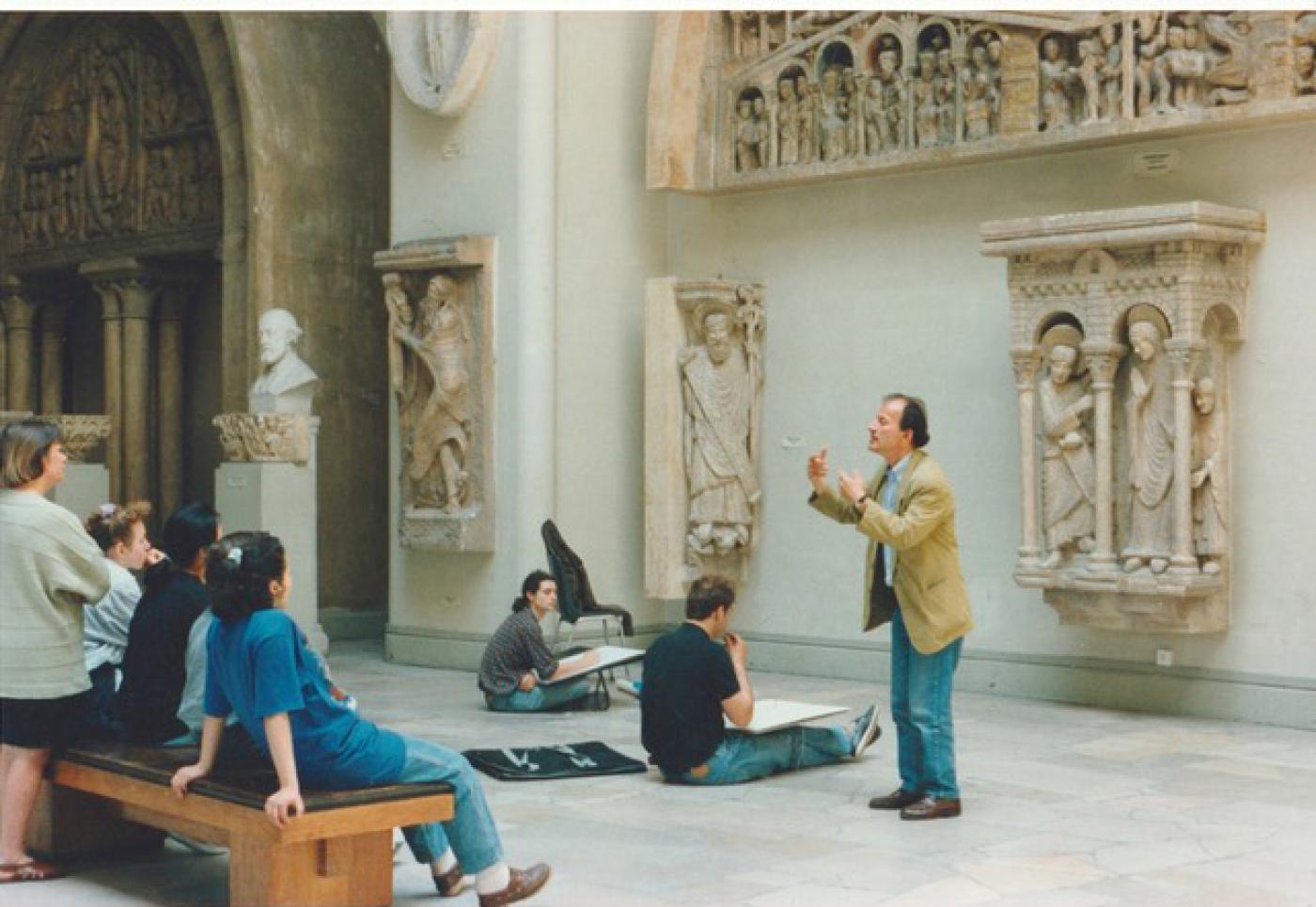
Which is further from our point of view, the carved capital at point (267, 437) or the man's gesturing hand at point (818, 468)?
the carved capital at point (267, 437)

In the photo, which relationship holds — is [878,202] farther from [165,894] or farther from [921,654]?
[165,894]

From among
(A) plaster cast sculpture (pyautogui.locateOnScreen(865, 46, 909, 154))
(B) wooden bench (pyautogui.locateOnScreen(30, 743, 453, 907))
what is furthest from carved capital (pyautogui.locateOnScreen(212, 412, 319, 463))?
(B) wooden bench (pyautogui.locateOnScreen(30, 743, 453, 907))

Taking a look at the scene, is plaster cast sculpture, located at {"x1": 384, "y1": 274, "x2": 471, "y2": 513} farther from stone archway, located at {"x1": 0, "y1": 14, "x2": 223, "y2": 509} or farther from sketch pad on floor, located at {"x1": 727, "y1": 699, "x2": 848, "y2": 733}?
sketch pad on floor, located at {"x1": 727, "y1": 699, "x2": 848, "y2": 733}

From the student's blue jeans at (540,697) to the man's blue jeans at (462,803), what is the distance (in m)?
4.43

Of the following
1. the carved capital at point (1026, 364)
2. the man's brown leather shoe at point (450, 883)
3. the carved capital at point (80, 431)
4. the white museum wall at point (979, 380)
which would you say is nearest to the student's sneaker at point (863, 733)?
the white museum wall at point (979, 380)

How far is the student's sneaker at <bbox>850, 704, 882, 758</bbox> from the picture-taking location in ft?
28.6

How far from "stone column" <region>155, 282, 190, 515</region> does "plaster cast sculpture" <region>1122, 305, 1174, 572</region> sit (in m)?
9.70

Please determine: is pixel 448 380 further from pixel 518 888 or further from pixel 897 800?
pixel 518 888

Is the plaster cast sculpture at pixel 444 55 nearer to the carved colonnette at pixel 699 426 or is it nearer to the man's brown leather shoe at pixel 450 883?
Answer: the carved colonnette at pixel 699 426

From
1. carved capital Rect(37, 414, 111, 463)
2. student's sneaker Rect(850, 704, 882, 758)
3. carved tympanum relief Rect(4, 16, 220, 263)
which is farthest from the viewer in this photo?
carved tympanum relief Rect(4, 16, 220, 263)

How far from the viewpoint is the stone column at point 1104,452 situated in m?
10.1

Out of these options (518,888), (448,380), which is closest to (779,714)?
(518,888)

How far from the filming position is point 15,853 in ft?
21.0

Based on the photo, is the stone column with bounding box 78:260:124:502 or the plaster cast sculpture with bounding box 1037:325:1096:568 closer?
the plaster cast sculpture with bounding box 1037:325:1096:568
